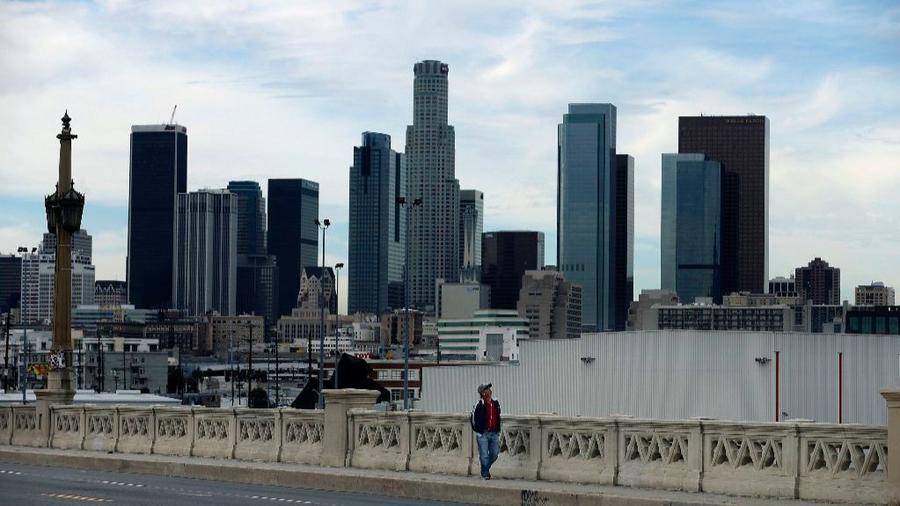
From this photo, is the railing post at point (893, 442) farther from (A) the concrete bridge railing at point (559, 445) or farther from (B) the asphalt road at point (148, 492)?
(B) the asphalt road at point (148, 492)

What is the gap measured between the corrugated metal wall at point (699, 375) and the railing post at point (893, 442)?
54959 millimetres

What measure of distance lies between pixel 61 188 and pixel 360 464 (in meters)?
15.0

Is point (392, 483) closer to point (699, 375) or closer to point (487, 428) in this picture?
point (487, 428)

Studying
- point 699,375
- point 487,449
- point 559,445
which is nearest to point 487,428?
point 487,449

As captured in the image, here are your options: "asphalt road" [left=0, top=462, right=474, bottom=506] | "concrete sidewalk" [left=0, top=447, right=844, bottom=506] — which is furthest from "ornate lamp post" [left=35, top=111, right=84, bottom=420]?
"asphalt road" [left=0, top=462, right=474, bottom=506]

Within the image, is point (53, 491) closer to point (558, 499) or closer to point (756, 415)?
point (558, 499)

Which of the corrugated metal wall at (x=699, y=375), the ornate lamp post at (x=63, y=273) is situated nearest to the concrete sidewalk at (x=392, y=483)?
the ornate lamp post at (x=63, y=273)

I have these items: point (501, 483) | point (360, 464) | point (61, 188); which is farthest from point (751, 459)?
point (61, 188)

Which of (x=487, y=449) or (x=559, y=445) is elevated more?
(x=559, y=445)

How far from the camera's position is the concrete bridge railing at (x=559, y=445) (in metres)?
22.3

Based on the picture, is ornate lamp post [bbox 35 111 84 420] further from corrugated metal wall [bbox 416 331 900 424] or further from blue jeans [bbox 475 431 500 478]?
corrugated metal wall [bbox 416 331 900 424]

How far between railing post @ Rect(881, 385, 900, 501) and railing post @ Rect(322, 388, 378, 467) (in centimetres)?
1152

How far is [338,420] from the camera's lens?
99.5 ft

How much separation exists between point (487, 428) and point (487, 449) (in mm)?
452
